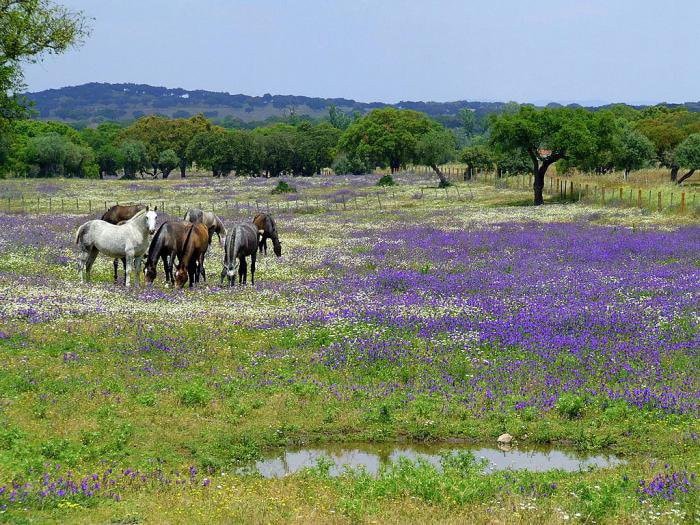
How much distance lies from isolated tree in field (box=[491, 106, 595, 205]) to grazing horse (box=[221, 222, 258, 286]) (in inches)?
1533

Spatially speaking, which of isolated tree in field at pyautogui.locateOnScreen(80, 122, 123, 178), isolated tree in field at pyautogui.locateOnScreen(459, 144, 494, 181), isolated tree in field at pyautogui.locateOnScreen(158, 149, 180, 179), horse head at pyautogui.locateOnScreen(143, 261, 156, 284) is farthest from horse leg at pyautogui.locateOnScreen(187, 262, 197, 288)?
isolated tree in field at pyautogui.locateOnScreen(80, 122, 123, 178)

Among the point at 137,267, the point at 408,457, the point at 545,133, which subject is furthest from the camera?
the point at 545,133

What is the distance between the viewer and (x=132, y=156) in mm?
136625

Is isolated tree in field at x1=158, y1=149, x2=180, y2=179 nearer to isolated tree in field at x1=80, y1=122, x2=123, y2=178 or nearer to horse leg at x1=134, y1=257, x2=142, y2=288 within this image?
isolated tree in field at x1=80, y1=122, x2=123, y2=178

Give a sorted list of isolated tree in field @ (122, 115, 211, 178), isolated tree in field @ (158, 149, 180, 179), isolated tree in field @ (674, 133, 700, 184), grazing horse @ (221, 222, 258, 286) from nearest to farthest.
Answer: grazing horse @ (221, 222, 258, 286), isolated tree in field @ (674, 133, 700, 184), isolated tree in field @ (158, 149, 180, 179), isolated tree in field @ (122, 115, 211, 178)

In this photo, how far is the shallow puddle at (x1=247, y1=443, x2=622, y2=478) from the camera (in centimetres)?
1202

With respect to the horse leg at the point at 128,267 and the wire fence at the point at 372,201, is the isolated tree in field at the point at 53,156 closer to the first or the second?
the wire fence at the point at 372,201

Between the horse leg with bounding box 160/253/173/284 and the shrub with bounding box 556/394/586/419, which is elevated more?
the horse leg with bounding box 160/253/173/284

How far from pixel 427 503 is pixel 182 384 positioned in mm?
7081

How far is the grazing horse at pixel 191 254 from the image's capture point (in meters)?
25.3

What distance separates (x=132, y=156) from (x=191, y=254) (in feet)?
389

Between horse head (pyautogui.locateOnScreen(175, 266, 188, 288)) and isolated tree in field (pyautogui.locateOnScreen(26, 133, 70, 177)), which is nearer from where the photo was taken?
horse head (pyautogui.locateOnScreen(175, 266, 188, 288))

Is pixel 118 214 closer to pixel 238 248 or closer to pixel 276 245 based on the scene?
pixel 276 245

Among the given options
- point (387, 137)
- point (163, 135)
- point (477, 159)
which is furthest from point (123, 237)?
point (163, 135)
